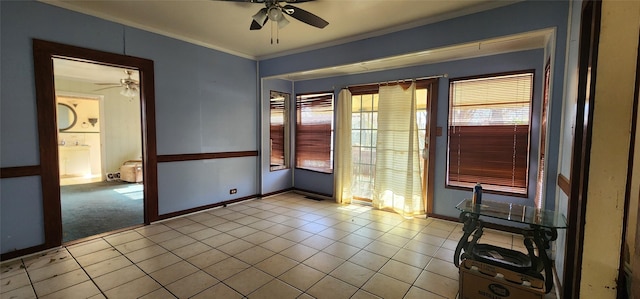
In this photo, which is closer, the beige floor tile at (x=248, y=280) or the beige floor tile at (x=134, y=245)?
the beige floor tile at (x=248, y=280)

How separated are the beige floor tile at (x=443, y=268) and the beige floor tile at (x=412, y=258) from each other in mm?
58

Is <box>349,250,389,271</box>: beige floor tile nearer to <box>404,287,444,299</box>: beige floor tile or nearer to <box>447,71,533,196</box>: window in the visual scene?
<box>404,287,444,299</box>: beige floor tile

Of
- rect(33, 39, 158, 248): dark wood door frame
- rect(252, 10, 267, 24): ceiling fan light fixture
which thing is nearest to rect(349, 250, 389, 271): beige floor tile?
rect(252, 10, 267, 24): ceiling fan light fixture

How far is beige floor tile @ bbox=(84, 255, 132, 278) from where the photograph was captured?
2498 millimetres

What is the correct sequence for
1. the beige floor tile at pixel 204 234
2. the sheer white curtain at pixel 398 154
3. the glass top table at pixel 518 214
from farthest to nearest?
the sheer white curtain at pixel 398 154
the beige floor tile at pixel 204 234
the glass top table at pixel 518 214

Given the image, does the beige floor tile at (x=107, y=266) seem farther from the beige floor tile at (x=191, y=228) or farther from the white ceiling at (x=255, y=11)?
→ the white ceiling at (x=255, y=11)

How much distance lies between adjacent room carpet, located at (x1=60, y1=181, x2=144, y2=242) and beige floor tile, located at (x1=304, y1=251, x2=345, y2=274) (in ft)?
8.90

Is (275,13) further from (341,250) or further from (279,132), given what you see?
(279,132)

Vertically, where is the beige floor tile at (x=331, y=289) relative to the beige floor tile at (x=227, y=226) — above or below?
below

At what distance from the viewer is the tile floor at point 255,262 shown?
2238 millimetres

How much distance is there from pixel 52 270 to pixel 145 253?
736 millimetres

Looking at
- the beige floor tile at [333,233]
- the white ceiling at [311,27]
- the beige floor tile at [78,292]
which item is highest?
the white ceiling at [311,27]

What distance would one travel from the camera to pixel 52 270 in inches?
99.1

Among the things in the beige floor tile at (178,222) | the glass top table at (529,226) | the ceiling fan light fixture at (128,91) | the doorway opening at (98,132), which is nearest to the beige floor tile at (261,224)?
the beige floor tile at (178,222)
